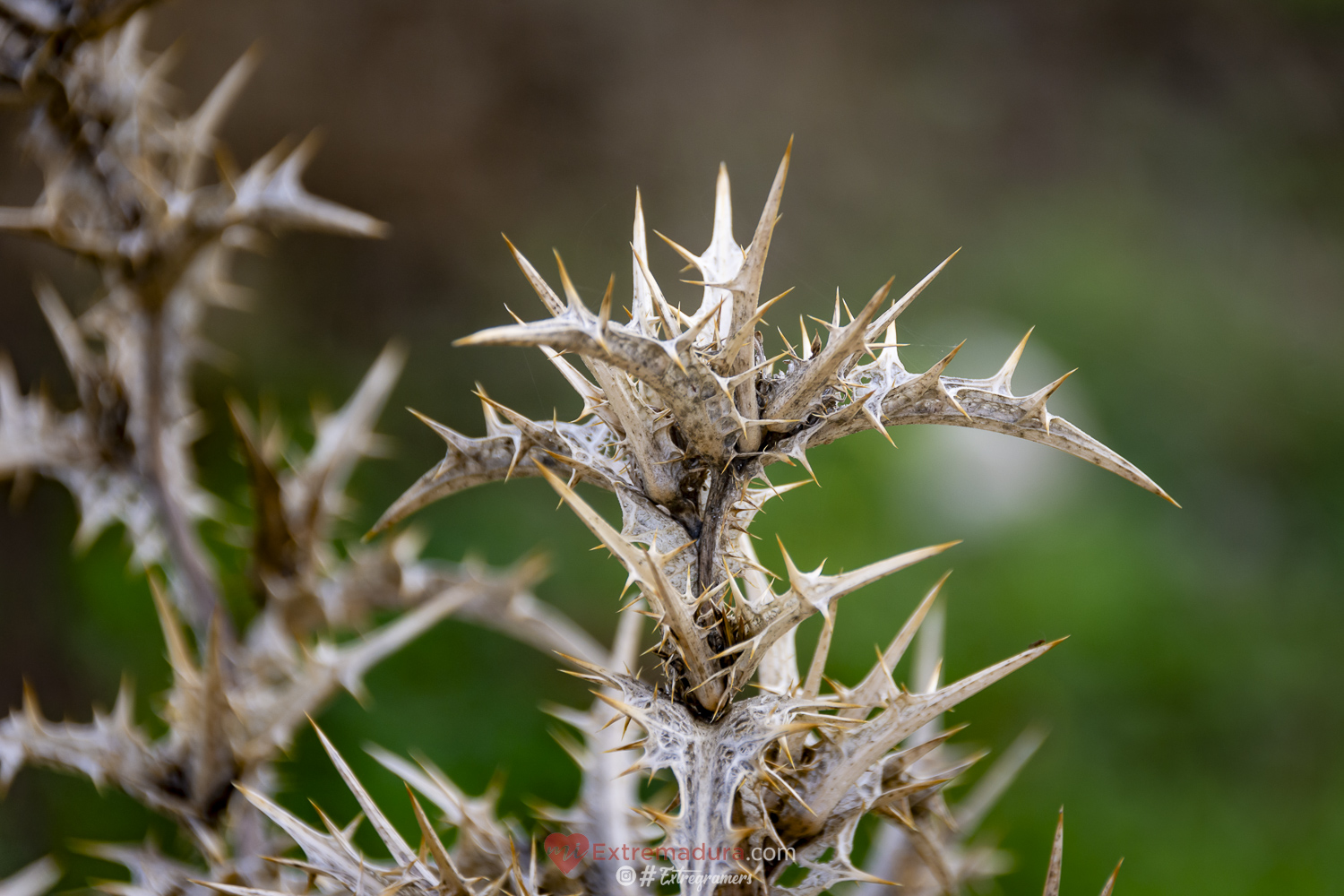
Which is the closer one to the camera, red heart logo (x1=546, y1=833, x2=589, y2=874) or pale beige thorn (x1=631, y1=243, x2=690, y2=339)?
pale beige thorn (x1=631, y1=243, x2=690, y2=339)

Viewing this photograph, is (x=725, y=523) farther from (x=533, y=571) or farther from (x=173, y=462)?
(x=173, y=462)

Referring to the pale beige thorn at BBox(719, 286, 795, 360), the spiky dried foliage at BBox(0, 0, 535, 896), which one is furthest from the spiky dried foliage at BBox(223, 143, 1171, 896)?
the spiky dried foliage at BBox(0, 0, 535, 896)

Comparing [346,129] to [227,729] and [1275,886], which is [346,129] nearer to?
[227,729]

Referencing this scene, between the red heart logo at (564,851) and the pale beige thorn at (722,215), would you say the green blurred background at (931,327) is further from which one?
the pale beige thorn at (722,215)

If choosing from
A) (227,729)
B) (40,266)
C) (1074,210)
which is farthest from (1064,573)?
(40,266)

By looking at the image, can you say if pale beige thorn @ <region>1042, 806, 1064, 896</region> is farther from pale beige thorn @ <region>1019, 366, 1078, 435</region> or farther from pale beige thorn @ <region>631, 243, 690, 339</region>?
pale beige thorn @ <region>631, 243, 690, 339</region>

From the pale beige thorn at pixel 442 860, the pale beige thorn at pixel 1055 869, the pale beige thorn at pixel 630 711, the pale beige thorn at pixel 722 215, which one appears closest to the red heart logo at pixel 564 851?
the pale beige thorn at pixel 442 860
